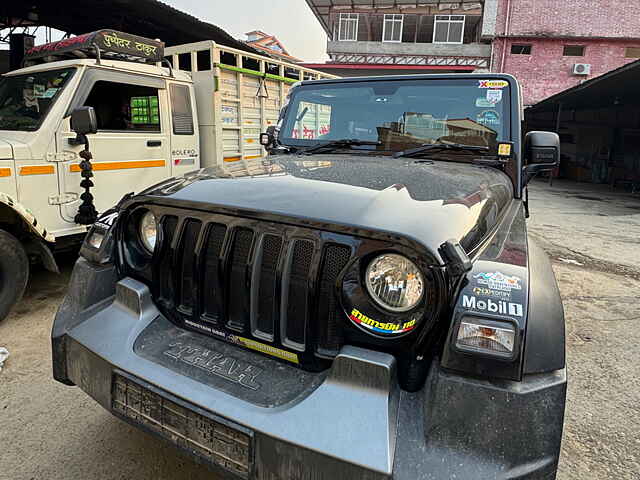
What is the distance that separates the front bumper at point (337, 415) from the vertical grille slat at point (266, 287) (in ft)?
0.38

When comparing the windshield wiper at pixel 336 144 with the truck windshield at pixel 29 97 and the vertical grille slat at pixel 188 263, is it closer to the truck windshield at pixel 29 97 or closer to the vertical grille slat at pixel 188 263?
the vertical grille slat at pixel 188 263

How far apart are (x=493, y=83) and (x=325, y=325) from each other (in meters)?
2.06

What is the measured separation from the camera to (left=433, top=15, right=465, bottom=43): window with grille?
26134 millimetres

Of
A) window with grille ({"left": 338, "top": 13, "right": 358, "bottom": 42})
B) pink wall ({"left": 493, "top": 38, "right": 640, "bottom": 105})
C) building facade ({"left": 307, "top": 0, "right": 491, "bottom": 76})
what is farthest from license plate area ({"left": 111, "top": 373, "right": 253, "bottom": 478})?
window with grille ({"left": 338, "top": 13, "right": 358, "bottom": 42})

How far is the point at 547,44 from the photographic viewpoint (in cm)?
2347

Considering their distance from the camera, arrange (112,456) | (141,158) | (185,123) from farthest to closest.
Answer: (185,123), (141,158), (112,456)

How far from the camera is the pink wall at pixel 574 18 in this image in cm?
2255

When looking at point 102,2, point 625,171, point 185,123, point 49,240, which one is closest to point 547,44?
point 625,171

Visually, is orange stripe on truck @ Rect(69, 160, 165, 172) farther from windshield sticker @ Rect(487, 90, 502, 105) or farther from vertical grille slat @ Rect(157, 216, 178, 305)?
windshield sticker @ Rect(487, 90, 502, 105)

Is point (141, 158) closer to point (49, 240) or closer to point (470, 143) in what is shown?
point (49, 240)

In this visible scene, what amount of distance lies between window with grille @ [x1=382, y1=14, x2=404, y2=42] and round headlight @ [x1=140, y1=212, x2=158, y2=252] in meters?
27.9

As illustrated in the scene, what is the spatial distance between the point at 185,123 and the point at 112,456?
3.77 m

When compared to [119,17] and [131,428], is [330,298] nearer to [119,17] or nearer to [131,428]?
[131,428]

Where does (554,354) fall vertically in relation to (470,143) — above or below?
below
